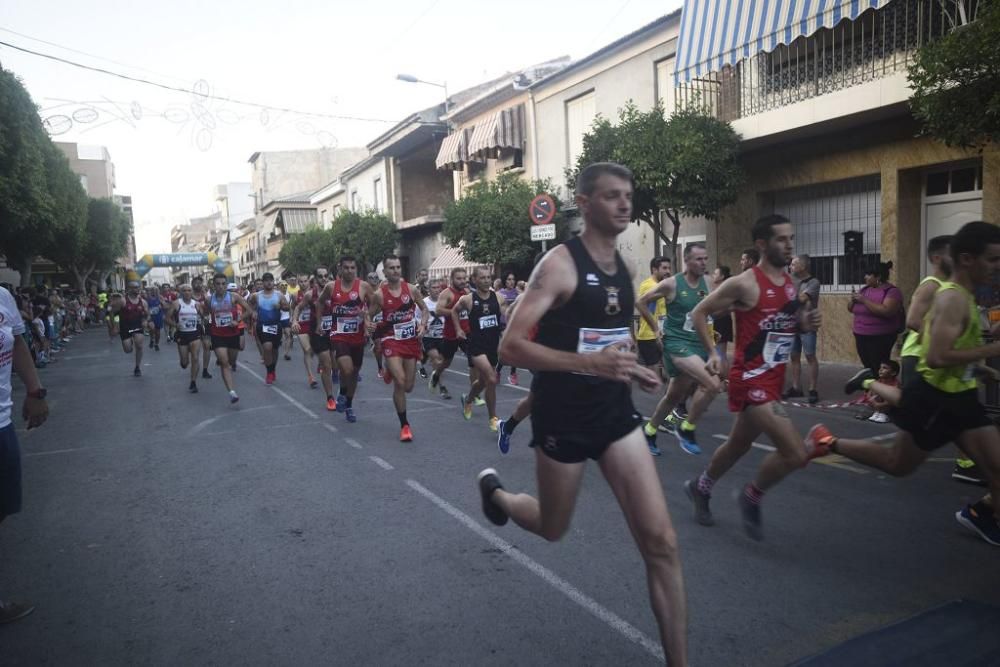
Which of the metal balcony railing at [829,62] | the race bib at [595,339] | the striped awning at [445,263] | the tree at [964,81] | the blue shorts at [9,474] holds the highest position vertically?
the metal balcony railing at [829,62]

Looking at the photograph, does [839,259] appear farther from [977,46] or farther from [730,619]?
[730,619]

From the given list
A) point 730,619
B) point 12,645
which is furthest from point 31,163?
point 730,619

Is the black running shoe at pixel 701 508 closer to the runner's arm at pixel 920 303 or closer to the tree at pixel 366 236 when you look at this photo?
the runner's arm at pixel 920 303

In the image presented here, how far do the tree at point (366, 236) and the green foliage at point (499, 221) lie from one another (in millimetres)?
11629

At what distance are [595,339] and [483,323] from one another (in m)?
5.50

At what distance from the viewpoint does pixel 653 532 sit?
2676 mm

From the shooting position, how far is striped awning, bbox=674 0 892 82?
430 inches

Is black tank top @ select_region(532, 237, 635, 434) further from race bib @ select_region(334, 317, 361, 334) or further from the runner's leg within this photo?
race bib @ select_region(334, 317, 361, 334)

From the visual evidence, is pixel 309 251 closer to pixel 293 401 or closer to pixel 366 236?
pixel 366 236

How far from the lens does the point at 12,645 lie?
11.4 feet

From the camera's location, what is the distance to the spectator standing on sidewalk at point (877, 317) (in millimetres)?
8391

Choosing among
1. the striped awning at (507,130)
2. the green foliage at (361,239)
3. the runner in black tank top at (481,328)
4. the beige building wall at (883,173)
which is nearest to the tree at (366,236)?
the green foliage at (361,239)

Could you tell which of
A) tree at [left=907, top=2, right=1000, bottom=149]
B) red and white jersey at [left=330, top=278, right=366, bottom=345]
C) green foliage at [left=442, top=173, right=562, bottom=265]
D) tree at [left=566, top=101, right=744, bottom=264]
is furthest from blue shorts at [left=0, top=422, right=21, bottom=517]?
green foliage at [left=442, top=173, right=562, bottom=265]

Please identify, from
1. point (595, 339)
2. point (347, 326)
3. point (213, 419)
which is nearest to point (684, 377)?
point (595, 339)
